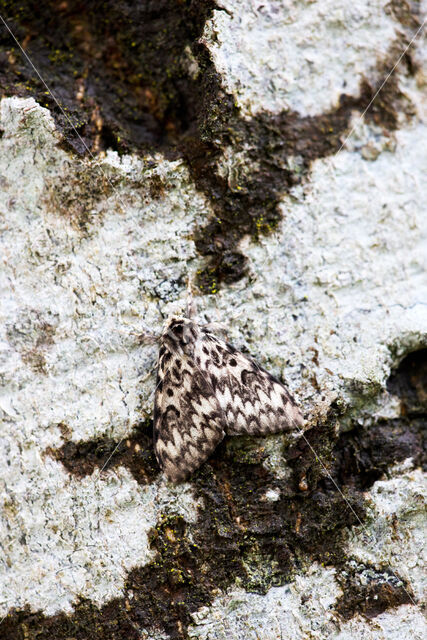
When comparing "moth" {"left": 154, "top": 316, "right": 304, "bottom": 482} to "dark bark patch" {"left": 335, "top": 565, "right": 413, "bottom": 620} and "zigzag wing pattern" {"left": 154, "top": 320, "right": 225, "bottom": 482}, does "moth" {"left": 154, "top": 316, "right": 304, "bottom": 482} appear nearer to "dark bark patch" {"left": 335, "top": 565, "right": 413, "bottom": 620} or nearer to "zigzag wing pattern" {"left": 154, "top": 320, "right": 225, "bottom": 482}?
"zigzag wing pattern" {"left": 154, "top": 320, "right": 225, "bottom": 482}

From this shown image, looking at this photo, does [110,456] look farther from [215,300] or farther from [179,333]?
[215,300]

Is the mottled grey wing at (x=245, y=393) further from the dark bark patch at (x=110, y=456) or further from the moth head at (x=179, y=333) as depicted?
the dark bark patch at (x=110, y=456)

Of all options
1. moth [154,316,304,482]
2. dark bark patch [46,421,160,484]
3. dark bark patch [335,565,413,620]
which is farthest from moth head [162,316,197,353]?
dark bark patch [335,565,413,620]

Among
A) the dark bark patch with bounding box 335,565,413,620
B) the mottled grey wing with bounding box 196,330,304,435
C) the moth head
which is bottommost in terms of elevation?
the dark bark patch with bounding box 335,565,413,620

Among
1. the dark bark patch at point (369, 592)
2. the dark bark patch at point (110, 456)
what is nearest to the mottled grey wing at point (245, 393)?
the dark bark patch at point (110, 456)

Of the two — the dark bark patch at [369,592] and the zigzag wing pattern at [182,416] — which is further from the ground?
the zigzag wing pattern at [182,416]

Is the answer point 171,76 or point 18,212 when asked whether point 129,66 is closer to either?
point 171,76
